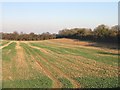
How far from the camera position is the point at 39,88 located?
14.5 metres

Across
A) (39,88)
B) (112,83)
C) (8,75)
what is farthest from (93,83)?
(8,75)

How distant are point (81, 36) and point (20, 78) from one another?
94075mm

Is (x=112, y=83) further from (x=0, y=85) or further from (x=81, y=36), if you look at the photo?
(x=81, y=36)

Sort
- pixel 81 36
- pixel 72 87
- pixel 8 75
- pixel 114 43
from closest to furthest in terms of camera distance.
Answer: pixel 72 87
pixel 8 75
pixel 114 43
pixel 81 36

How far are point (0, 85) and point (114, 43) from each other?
5925 cm

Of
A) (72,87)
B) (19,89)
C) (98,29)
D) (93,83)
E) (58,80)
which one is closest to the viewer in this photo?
(19,89)

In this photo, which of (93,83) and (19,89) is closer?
(19,89)

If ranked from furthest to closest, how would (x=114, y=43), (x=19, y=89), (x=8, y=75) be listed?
1. (x=114, y=43)
2. (x=8, y=75)
3. (x=19, y=89)

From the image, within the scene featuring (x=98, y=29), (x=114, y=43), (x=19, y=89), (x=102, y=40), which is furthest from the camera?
(x=98, y=29)

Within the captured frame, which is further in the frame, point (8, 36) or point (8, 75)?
point (8, 36)

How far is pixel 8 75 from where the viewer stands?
19234 mm

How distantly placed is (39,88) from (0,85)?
2682mm

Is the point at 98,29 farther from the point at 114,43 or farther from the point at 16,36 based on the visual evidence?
the point at 16,36

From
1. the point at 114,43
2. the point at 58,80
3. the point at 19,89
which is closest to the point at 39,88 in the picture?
the point at 19,89
